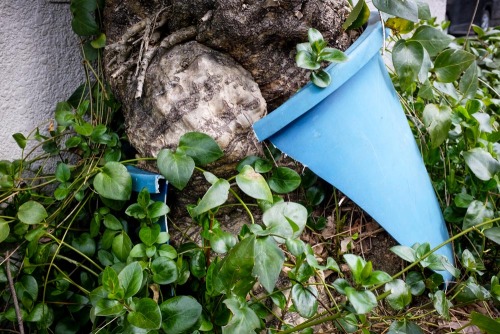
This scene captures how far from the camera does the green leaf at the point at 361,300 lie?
0.68m

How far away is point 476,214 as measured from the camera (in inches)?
38.6

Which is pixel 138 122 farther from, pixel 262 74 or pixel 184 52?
pixel 262 74

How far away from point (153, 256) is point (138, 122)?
0.93 feet

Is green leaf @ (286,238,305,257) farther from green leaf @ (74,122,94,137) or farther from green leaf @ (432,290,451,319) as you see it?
green leaf @ (74,122,94,137)

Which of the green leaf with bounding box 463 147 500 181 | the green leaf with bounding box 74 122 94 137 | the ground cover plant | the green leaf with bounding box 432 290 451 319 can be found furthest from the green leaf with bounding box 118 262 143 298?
the green leaf with bounding box 463 147 500 181

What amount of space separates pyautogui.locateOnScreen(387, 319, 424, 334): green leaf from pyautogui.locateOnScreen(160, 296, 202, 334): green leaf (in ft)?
1.01

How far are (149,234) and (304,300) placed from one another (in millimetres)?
282

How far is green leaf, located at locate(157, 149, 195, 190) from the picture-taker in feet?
2.63

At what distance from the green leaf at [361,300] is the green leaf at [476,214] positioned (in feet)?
1.23

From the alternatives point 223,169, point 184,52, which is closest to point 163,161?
point 223,169

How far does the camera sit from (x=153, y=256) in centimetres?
83

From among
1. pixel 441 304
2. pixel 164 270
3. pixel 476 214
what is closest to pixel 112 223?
pixel 164 270

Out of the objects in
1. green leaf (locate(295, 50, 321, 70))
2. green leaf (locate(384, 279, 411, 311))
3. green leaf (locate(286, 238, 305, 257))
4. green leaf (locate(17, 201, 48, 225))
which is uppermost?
green leaf (locate(295, 50, 321, 70))

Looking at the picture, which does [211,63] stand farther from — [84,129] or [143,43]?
[84,129]
